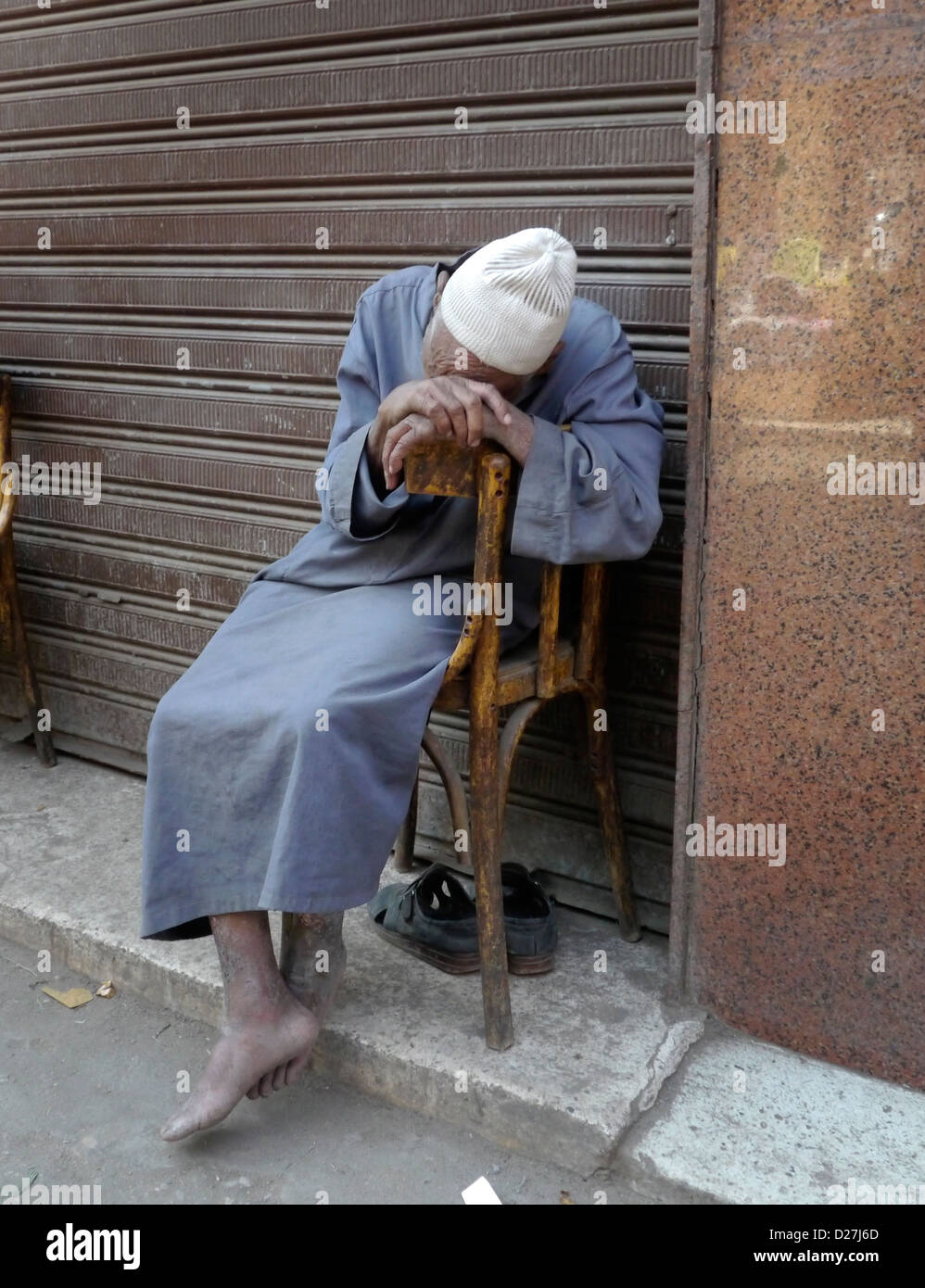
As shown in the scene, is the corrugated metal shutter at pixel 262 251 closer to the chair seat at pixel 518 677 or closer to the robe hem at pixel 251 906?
the chair seat at pixel 518 677

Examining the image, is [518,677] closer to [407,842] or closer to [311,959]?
[311,959]

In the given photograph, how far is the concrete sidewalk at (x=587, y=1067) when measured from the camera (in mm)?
2193

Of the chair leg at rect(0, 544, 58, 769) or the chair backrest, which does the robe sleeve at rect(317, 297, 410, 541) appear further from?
the chair leg at rect(0, 544, 58, 769)

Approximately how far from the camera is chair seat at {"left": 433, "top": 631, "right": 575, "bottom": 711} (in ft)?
8.11

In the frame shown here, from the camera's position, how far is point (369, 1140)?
2.40 metres

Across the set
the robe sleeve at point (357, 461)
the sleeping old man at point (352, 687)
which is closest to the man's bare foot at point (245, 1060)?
the sleeping old man at point (352, 687)

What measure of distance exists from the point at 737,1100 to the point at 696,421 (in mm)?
1305

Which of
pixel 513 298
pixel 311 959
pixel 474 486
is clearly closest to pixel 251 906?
pixel 311 959

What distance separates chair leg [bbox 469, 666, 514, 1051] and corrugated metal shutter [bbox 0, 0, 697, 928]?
66 cm

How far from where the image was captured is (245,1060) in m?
2.29

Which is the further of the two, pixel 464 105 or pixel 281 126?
pixel 281 126

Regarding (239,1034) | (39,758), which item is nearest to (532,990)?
(239,1034)
